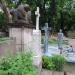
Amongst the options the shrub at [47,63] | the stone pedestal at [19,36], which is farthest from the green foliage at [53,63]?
the stone pedestal at [19,36]

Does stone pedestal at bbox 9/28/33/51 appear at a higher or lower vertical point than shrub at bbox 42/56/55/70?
higher

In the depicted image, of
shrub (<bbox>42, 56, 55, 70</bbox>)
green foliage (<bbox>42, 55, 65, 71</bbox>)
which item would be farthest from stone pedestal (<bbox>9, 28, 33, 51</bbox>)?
green foliage (<bbox>42, 55, 65, 71</bbox>)

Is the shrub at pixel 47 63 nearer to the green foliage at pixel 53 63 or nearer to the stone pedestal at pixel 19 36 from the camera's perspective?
the green foliage at pixel 53 63

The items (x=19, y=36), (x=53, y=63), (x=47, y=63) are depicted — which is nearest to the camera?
(x=19, y=36)

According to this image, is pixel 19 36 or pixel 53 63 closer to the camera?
pixel 19 36

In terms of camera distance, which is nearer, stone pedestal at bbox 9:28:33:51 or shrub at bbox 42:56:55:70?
stone pedestal at bbox 9:28:33:51

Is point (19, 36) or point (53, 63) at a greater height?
point (19, 36)

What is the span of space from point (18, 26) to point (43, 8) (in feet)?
116

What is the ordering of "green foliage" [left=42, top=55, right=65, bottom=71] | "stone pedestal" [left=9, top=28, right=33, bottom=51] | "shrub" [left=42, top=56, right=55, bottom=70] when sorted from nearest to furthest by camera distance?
"stone pedestal" [left=9, top=28, right=33, bottom=51]
"shrub" [left=42, top=56, right=55, bottom=70]
"green foliage" [left=42, top=55, right=65, bottom=71]

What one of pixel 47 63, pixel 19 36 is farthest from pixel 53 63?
pixel 19 36

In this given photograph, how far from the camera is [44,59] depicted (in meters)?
11.7

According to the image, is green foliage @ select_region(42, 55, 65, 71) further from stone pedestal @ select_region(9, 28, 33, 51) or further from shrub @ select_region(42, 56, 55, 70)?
stone pedestal @ select_region(9, 28, 33, 51)

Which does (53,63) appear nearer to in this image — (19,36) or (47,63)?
(47,63)

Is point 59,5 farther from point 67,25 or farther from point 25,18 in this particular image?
point 25,18
